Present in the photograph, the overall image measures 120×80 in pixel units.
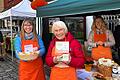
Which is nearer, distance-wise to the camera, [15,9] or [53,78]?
[53,78]

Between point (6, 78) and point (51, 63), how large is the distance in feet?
14.6

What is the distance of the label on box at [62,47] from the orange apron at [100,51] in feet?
3.66

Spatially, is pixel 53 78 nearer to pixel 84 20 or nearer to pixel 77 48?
pixel 77 48

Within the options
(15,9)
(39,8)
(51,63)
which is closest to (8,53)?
(15,9)

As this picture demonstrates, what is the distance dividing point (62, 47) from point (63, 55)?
127 millimetres

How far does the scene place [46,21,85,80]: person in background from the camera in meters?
4.36

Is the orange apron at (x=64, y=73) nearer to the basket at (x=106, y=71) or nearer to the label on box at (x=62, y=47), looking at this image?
the label on box at (x=62, y=47)

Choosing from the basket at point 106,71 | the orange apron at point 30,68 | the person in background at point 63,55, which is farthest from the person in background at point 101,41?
the orange apron at point 30,68

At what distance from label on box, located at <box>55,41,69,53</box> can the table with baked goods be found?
795mm

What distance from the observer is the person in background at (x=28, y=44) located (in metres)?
5.32

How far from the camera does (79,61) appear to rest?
436 cm

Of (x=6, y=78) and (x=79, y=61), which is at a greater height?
(x=79, y=61)

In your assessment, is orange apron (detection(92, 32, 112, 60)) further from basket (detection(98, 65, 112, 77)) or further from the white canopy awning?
the white canopy awning

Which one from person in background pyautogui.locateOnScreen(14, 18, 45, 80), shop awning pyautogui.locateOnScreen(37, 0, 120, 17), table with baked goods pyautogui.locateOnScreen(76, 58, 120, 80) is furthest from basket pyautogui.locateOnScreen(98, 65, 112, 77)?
person in background pyautogui.locateOnScreen(14, 18, 45, 80)
